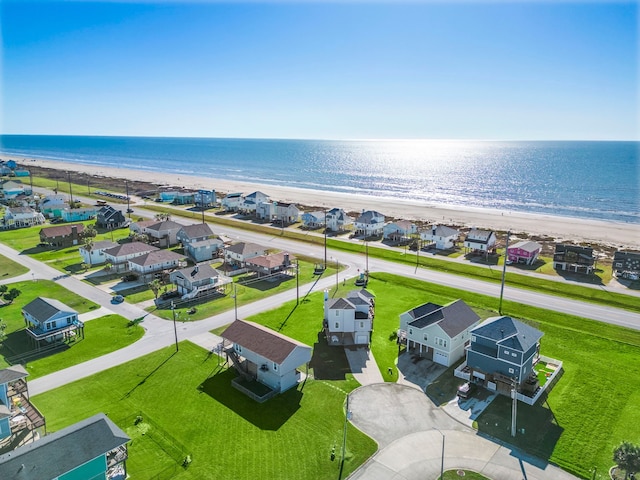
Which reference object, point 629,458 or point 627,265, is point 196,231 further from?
point 627,265

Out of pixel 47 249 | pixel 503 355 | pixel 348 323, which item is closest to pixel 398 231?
pixel 348 323

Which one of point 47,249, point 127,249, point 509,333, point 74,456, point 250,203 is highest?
point 509,333

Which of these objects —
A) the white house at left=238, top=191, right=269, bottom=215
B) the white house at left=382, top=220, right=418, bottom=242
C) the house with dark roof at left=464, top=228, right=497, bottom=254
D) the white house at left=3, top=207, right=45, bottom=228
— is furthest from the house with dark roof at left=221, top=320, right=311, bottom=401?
the white house at left=3, top=207, right=45, bottom=228

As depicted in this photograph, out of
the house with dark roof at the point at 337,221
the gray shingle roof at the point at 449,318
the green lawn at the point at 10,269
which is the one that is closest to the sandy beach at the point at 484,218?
the house with dark roof at the point at 337,221

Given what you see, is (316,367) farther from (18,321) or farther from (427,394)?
(18,321)

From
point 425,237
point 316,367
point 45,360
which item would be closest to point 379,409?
point 316,367
